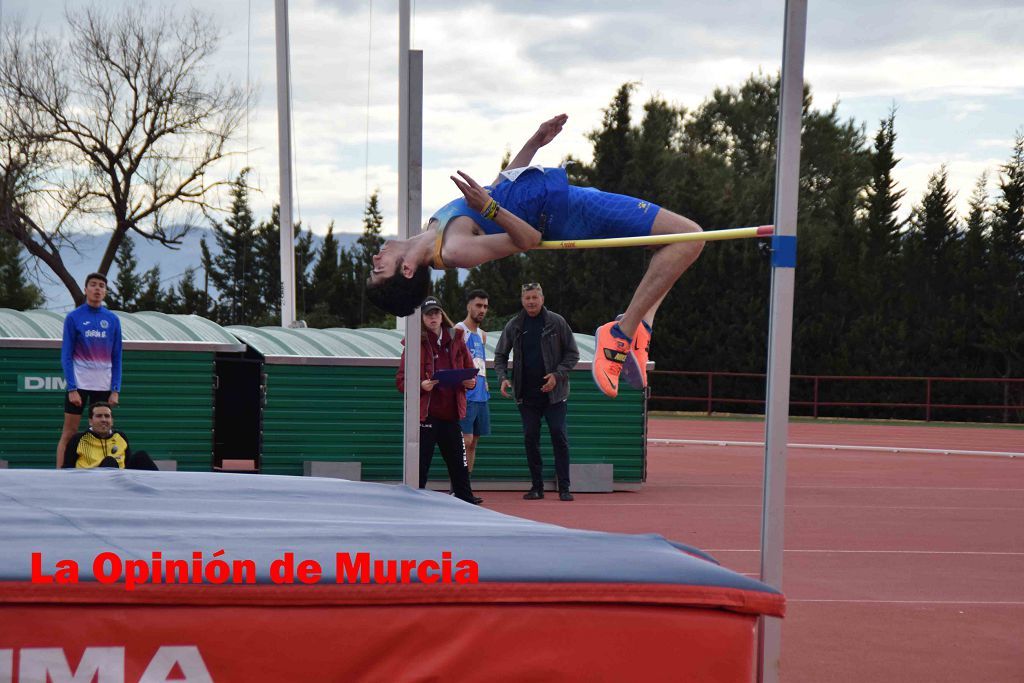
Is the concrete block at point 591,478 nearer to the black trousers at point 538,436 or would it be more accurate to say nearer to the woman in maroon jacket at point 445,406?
the black trousers at point 538,436

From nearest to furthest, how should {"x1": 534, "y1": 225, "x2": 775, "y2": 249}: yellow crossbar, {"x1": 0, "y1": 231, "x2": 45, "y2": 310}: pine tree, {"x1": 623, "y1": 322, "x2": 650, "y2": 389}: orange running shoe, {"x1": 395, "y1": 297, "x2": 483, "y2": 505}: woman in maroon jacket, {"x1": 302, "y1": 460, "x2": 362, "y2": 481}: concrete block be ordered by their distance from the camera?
{"x1": 534, "y1": 225, "x2": 775, "y2": 249}: yellow crossbar, {"x1": 623, "y1": 322, "x2": 650, "y2": 389}: orange running shoe, {"x1": 395, "y1": 297, "x2": 483, "y2": 505}: woman in maroon jacket, {"x1": 302, "y1": 460, "x2": 362, "y2": 481}: concrete block, {"x1": 0, "y1": 231, "x2": 45, "y2": 310}: pine tree

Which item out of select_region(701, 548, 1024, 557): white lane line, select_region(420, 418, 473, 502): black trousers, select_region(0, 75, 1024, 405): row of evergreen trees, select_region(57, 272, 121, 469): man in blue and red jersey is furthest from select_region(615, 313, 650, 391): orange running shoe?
select_region(0, 75, 1024, 405): row of evergreen trees

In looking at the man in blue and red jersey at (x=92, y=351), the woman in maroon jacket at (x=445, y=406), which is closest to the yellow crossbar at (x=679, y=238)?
the woman in maroon jacket at (x=445, y=406)

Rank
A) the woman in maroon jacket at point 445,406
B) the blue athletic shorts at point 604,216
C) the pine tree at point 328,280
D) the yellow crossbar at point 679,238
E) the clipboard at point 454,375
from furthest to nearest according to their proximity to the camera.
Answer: the pine tree at point 328,280 → the woman in maroon jacket at point 445,406 → the clipboard at point 454,375 → the blue athletic shorts at point 604,216 → the yellow crossbar at point 679,238

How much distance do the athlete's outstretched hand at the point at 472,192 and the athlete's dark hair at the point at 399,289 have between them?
0.35 metres

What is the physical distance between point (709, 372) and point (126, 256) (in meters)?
19.8

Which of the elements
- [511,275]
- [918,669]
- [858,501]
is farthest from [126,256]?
[918,669]

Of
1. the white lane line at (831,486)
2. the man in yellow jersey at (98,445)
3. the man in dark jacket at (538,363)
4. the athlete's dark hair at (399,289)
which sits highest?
the athlete's dark hair at (399,289)

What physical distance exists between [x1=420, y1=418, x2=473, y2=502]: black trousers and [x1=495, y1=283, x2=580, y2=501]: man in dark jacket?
0.57m

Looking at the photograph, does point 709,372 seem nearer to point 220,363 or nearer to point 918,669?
point 220,363

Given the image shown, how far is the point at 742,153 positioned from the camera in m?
35.6

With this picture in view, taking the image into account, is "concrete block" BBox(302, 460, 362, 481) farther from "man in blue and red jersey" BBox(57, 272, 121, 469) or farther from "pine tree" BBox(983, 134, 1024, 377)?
"pine tree" BBox(983, 134, 1024, 377)

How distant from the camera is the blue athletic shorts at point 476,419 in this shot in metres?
8.50

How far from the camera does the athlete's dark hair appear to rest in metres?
4.02
